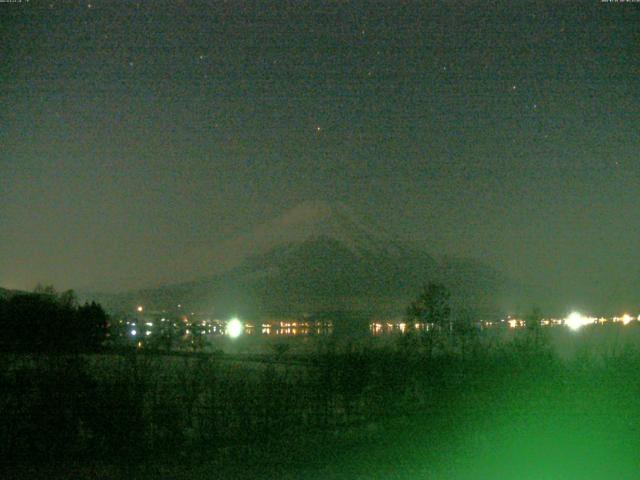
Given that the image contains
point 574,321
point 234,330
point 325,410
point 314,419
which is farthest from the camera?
point 234,330

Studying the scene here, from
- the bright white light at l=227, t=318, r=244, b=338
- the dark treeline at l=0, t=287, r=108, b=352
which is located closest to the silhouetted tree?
the dark treeline at l=0, t=287, r=108, b=352

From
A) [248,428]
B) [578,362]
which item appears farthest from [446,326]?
[248,428]

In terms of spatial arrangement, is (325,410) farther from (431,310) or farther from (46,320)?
(46,320)

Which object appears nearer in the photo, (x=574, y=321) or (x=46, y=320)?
(x=574, y=321)

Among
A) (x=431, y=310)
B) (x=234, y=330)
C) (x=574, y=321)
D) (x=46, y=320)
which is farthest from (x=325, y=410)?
(x=234, y=330)

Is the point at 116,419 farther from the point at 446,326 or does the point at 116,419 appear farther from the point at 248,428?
the point at 446,326

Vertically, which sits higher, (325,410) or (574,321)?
(574,321)

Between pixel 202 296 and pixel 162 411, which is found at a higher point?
pixel 202 296

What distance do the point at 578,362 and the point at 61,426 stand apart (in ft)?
35.8

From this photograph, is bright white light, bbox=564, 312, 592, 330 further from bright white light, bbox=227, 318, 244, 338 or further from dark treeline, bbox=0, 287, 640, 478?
bright white light, bbox=227, 318, 244, 338

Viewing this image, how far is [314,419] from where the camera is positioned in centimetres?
1371

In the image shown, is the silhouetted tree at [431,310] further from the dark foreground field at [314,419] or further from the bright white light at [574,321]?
the dark foreground field at [314,419]

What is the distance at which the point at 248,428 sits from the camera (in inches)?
486

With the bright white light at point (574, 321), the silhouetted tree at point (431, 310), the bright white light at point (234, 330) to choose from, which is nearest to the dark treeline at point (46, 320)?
the silhouetted tree at point (431, 310)
